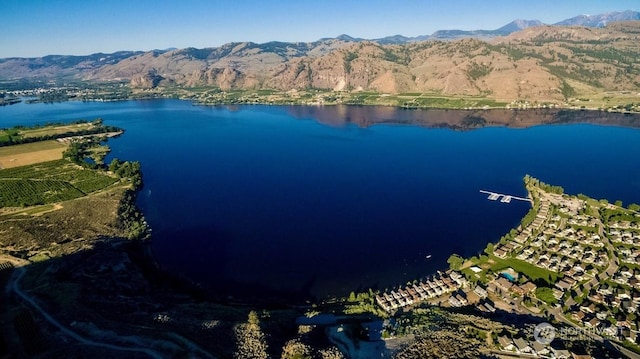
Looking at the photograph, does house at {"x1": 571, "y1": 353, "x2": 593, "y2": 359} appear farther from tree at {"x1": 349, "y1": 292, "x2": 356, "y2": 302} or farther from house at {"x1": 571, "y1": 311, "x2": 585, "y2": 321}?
tree at {"x1": 349, "y1": 292, "x2": 356, "y2": 302}

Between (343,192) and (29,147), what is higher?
(29,147)

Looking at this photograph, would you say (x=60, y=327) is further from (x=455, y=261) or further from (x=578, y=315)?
(x=578, y=315)

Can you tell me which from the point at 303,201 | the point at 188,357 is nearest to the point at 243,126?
the point at 303,201

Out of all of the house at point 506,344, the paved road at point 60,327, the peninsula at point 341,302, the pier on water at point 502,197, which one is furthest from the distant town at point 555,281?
the paved road at point 60,327

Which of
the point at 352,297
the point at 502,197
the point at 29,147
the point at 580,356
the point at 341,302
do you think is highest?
the point at 29,147

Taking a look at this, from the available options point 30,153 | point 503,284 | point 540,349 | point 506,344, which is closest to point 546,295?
point 503,284

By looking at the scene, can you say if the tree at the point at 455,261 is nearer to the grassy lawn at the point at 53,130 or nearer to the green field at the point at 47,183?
the green field at the point at 47,183
